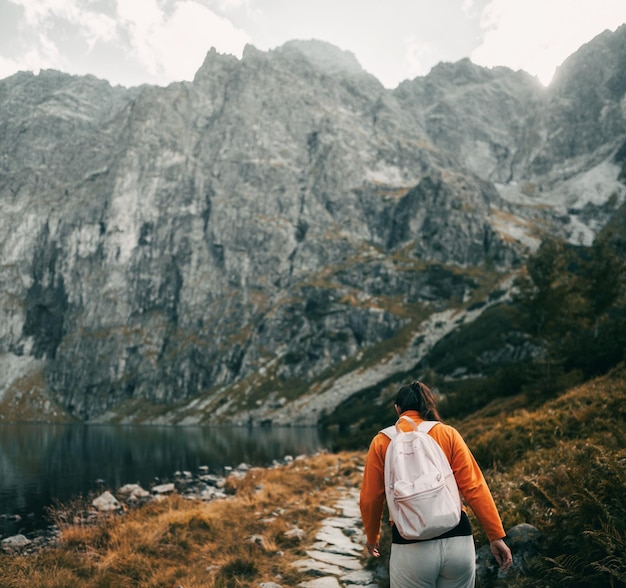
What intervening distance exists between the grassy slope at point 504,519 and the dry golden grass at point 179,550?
0.10ft

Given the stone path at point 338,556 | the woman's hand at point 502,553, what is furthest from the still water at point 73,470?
the woman's hand at point 502,553

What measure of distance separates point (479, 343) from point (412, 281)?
72972 millimetres

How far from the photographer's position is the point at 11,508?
86.4ft

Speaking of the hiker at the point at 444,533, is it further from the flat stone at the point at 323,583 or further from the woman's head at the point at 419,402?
the flat stone at the point at 323,583

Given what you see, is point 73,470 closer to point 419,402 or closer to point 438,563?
point 419,402

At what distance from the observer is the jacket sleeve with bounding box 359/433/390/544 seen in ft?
17.4

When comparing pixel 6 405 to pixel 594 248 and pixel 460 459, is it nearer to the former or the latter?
pixel 594 248

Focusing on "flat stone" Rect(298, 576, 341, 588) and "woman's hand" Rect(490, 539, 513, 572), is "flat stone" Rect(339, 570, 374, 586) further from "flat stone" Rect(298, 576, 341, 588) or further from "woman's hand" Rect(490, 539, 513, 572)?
"woman's hand" Rect(490, 539, 513, 572)

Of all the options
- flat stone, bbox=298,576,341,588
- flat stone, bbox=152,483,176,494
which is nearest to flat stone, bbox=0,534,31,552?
flat stone, bbox=152,483,176,494

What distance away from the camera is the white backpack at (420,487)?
4.57 meters

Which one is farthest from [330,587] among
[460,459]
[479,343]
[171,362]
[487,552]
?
[171,362]

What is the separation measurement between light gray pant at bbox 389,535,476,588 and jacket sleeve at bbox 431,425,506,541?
1.14 feet

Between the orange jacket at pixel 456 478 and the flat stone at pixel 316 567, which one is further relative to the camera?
the flat stone at pixel 316 567

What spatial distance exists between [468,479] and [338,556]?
26.6 ft
